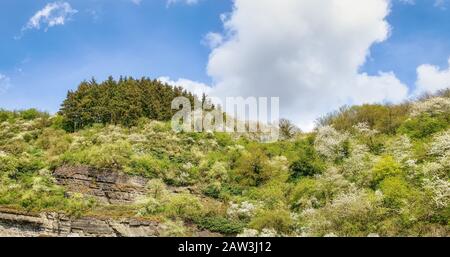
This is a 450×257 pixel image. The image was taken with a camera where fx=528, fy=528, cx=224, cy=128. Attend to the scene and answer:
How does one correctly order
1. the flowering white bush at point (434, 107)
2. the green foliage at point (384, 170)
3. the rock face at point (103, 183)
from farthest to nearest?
the flowering white bush at point (434, 107) → the rock face at point (103, 183) → the green foliage at point (384, 170)

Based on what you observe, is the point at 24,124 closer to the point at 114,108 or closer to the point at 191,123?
the point at 114,108

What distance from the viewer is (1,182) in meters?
33.2

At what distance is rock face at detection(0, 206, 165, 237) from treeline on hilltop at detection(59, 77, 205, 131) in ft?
52.7

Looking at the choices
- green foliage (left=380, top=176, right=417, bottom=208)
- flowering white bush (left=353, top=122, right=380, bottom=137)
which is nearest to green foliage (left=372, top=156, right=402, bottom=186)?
green foliage (left=380, top=176, right=417, bottom=208)

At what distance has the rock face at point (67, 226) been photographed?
91.7 ft

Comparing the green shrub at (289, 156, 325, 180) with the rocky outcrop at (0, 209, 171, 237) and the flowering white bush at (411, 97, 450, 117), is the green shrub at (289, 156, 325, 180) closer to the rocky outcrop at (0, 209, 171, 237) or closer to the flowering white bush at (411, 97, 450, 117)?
the flowering white bush at (411, 97, 450, 117)

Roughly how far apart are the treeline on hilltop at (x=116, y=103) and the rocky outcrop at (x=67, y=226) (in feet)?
52.7

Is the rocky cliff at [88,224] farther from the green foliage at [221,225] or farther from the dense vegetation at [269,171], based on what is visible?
the dense vegetation at [269,171]

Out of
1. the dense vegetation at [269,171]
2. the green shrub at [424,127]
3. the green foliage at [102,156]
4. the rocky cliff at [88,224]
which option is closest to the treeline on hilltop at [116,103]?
the dense vegetation at [269,171]

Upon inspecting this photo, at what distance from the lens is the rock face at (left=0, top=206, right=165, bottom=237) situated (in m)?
28.0

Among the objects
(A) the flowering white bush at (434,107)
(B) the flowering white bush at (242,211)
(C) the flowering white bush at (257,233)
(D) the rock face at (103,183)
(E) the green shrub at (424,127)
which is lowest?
(C) the flowering white bush at (257,233)
